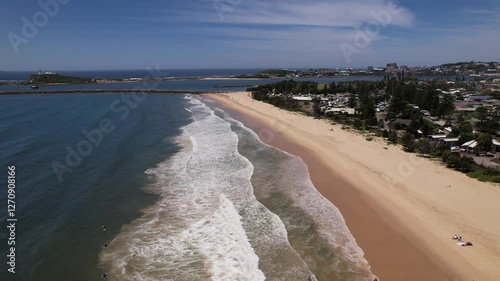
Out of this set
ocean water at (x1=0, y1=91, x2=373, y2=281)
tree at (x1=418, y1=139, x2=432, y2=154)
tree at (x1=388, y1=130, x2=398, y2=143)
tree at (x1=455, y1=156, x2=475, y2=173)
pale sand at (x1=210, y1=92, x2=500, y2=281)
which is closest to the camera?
ocean water at (x1=0, y1=91, x2=373, y2=281)

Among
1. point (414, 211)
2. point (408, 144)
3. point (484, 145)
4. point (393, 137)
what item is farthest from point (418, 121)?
point (414, 211)

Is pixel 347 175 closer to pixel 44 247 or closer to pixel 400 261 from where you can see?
pixel 400 261

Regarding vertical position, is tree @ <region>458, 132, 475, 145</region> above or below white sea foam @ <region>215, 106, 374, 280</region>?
above

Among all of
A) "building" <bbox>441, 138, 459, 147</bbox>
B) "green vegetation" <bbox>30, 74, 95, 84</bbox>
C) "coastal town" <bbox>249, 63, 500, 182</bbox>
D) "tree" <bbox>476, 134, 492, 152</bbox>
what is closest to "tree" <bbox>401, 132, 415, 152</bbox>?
"coastal town" <bbox>249, 63, 500, 182</bbox>

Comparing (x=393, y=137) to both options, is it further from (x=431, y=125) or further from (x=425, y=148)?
(x=431, y=125)

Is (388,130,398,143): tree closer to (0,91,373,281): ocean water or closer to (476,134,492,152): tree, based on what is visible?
(476,134,492,152): tree

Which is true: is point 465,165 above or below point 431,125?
above

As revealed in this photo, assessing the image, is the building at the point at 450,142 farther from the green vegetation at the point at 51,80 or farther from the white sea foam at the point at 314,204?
the green vegetation at the point at 51,80

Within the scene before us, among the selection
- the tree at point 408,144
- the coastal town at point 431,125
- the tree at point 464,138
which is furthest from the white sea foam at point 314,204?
the tree at point 464,138
